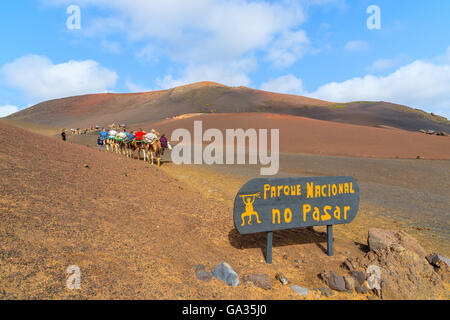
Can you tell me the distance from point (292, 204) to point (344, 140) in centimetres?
3089

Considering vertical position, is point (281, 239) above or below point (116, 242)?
below

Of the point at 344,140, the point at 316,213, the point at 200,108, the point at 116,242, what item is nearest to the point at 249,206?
the point at 316,213

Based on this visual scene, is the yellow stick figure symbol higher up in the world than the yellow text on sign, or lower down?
higher up

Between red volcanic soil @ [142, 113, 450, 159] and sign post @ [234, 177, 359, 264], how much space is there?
23434 mm

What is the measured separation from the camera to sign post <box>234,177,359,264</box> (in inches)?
192

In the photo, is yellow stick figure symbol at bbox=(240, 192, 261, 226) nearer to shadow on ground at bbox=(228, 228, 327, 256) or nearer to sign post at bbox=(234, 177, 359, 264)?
sign post at bbox=(234, 177, 359, 264)

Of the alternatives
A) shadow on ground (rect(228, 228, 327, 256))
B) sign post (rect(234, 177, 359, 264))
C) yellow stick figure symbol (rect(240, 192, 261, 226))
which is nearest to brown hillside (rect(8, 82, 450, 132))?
shadow on ground (rect(228, 228, 327, 256))

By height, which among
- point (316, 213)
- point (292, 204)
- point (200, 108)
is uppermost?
point (200, 108)

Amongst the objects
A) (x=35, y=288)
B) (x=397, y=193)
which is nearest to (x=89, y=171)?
(x=35, y=288)

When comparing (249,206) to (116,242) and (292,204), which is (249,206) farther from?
(116,242)

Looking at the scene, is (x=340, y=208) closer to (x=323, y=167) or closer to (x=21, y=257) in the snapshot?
(x=21, y=257)

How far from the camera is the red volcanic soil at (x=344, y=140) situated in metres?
27.6

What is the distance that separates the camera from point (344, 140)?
32.8 m
